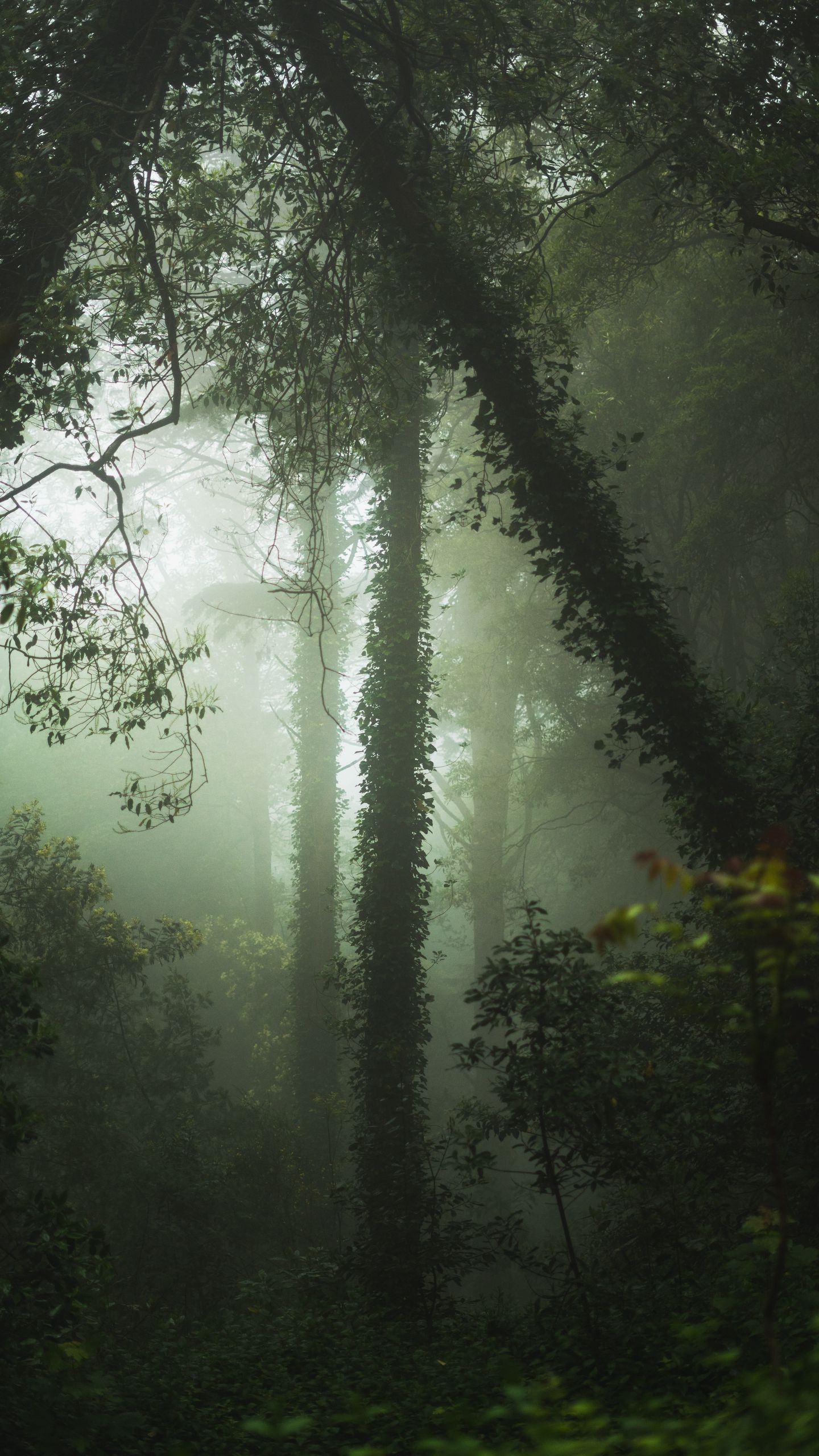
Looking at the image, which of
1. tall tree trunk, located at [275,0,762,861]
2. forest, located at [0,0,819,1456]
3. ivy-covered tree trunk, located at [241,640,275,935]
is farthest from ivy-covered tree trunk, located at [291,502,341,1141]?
tall tree trunk, located at [275,0,762,861]

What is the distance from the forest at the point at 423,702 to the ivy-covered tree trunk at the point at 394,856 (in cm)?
5

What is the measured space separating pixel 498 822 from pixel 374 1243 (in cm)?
1001

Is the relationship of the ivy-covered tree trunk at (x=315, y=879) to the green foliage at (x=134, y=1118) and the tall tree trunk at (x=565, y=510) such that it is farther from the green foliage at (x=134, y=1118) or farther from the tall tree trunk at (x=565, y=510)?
the tall tree trunk at (x=565, y=510)

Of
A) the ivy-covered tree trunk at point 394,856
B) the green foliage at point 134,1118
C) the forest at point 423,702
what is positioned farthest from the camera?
the green foliage at point 134,1118

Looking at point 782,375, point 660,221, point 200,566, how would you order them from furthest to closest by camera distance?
point 200,566 < point 782,375 < point 660,221

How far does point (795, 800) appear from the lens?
6.44 meters

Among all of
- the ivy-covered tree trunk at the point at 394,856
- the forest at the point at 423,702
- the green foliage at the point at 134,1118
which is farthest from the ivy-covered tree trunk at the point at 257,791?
the ivy-covered tree trunk at the point at 394,856

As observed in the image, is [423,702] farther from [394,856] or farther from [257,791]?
[257,791]

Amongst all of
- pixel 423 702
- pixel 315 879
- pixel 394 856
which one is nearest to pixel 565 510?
pixel 423 702

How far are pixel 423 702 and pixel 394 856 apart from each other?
1.73 metres

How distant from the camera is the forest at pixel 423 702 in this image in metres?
3.55

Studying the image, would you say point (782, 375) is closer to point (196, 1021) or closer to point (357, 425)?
point (357, 425)

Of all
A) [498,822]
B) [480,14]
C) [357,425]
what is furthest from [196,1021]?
[480,14]

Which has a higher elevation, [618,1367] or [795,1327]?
[795,1327]
